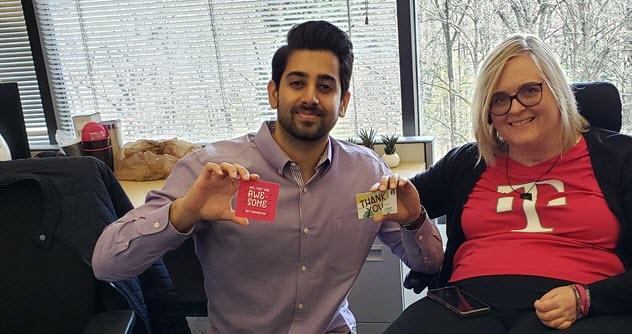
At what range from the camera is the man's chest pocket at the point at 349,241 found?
55.4 inches

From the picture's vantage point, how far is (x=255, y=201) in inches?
46.3

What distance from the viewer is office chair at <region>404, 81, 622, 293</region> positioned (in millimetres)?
1578

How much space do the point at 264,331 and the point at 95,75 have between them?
6.26ft

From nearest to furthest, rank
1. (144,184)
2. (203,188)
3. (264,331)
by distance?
(203,188)
(264,331)
(144,184)

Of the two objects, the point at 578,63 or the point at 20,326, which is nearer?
the point at 20,326

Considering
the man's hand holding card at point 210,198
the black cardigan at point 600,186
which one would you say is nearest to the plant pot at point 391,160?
the black cardigan at point 600,186

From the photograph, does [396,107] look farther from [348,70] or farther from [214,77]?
[348,70]

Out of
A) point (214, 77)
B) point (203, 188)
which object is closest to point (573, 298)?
point (203, 188)

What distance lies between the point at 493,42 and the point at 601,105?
90 cm

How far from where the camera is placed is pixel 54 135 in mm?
2898

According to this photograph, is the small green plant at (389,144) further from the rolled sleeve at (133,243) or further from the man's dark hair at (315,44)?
the rolled sleeve at (133,243)

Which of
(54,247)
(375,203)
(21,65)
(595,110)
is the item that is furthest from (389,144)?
(21,65)

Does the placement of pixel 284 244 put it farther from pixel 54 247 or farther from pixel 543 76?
pixel 543 76

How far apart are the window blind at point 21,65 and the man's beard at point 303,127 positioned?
206cm
